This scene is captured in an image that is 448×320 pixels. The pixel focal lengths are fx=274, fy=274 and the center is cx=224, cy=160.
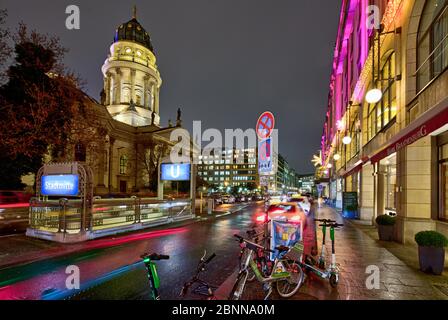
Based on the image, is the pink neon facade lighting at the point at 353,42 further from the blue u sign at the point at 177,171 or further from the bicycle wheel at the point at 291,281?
the bicycle wheel at the point at 291,281

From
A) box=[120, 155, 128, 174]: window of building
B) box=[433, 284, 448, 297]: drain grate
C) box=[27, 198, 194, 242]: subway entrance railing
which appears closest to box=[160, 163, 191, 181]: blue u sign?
box=[27, 198, 194, 242]: subway entrance railing

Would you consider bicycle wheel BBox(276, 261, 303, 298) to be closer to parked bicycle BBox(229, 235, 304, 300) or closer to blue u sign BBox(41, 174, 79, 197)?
parked bicycle BBox(229, 235, 304, 300)

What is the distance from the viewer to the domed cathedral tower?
220 ft

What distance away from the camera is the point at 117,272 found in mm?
6969

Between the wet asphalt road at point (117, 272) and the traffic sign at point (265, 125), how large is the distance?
11.7 feet

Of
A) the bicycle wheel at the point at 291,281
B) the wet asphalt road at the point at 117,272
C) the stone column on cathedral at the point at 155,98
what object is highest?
the stone column on cathedral at the point at 155,98

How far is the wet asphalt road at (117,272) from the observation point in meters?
5.60

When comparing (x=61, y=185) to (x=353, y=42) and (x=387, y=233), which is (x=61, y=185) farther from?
(x=353, y=42)

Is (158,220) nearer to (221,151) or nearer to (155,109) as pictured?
(155,109)

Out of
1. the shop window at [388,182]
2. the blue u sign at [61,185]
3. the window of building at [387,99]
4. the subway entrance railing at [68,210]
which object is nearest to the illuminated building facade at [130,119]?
the blue u sign at [61,185]

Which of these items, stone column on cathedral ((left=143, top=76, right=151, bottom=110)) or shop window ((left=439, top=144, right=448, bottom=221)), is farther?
stone column on cathedral ((left=143, top=76, right=151, bottom=110))

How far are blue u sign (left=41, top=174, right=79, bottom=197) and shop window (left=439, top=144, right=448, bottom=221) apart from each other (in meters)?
13.5

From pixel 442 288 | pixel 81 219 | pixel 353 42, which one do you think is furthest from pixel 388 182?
pixel 353 42

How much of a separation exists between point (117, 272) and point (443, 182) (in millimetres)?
10885
